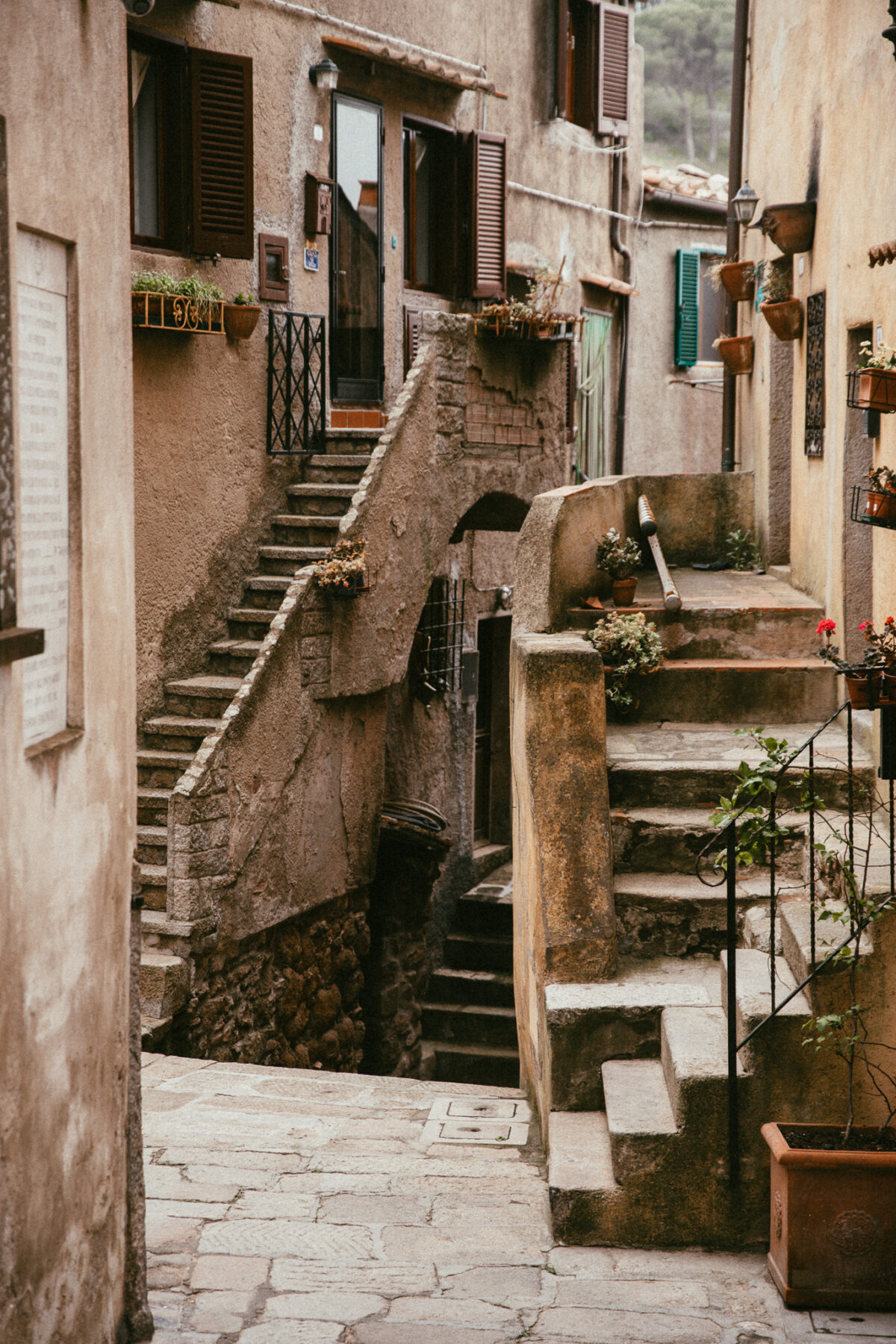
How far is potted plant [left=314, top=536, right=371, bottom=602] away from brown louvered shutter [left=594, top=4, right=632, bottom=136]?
8.85 metres

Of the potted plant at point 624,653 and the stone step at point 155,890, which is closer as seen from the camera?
the potted plant at point 624,653

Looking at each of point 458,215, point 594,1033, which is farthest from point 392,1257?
point 458,215

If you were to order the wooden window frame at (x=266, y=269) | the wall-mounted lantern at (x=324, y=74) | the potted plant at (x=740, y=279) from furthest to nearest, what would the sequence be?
the potted plant at (x=740, y=279) → the wall-mounted lantern at (x=324, y=74) → the wooden window frame at (x=266, y=269)

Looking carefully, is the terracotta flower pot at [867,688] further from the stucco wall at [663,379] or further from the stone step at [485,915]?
the stucco wall at [663,379]

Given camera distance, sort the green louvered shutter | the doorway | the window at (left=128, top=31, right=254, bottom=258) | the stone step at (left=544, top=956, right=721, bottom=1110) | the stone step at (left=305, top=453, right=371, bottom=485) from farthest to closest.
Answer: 1. the green louvered shutter
2. the doorway
3. the stone step at (left=305, top=453, right=371, bottom=485)
4. the window at (left=128, top=31, right=254, bottom=258)
5. the stone step at (left=544, top=956, right=721, bottom=1110)

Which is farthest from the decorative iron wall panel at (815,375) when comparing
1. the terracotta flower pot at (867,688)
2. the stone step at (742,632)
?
the terracotta flower pot at (867,688)

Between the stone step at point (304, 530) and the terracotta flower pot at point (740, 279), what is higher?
the terracotta flower pot at point (740, 279)

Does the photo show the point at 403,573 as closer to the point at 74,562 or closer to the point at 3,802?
the point at 74,562

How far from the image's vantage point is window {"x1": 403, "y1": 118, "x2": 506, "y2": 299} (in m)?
13.3

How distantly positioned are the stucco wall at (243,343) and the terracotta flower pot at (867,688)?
504 centimetres

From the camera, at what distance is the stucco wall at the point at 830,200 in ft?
23.8

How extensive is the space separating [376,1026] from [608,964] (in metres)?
4.92

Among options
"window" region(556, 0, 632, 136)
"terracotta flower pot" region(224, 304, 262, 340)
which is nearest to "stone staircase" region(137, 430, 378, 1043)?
"terracotta flower pot" region(224, 304, 262, 340)

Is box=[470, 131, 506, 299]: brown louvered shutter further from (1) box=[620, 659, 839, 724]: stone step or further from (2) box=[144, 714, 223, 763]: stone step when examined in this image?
(1) box=[620, 659, 839, 724]: stone step
